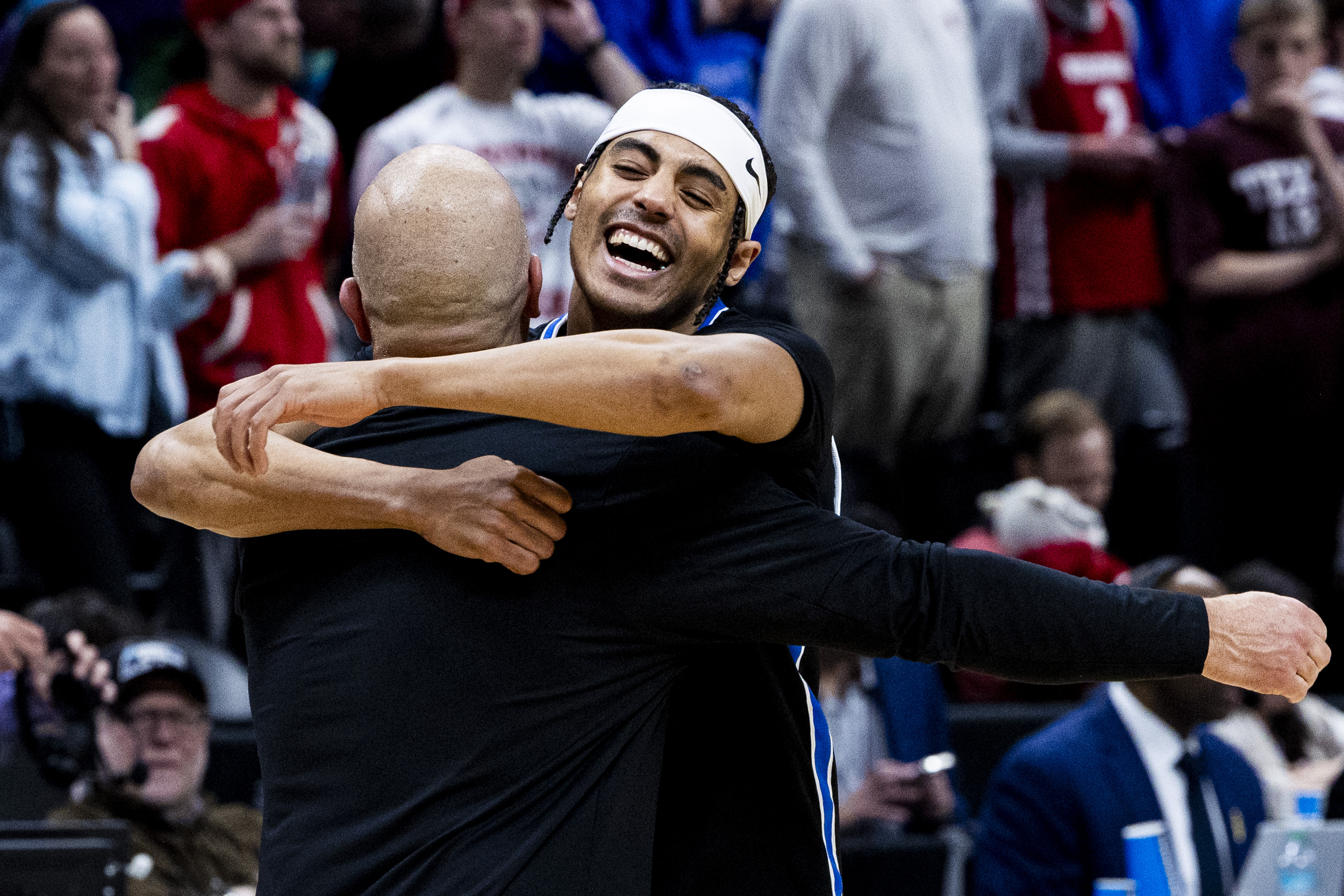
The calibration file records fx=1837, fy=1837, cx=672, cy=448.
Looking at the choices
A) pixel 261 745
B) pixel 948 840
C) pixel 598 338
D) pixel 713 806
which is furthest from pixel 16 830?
pixel 948 840

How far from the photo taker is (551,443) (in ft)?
7.20

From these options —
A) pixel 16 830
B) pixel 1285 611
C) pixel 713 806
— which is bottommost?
pixel 16 830

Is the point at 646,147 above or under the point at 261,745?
above

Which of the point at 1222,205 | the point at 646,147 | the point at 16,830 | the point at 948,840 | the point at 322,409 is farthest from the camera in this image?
the point at 1222,205

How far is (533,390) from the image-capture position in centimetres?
201

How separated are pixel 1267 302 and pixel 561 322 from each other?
12.7ft

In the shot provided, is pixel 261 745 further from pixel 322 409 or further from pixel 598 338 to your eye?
pixel 598 338

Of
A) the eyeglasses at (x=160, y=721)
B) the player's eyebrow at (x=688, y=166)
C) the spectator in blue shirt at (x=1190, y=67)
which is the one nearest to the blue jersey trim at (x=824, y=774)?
the player's eyebrow at (x=688, y=166)

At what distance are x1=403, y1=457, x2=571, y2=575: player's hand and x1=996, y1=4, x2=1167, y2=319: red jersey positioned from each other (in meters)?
4.11

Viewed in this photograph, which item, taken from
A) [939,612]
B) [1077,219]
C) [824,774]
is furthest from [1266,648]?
[1077,219]

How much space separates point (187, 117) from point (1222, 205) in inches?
129

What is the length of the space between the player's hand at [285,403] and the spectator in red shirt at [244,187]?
9.90ft

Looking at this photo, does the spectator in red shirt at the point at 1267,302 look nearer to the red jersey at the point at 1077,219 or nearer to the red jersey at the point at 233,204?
the red jersey at the point at 1077,219

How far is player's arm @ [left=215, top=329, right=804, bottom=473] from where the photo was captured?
6.61ft
